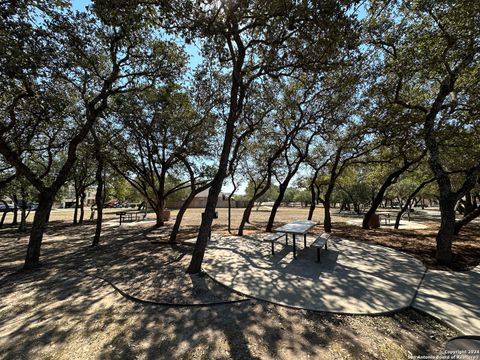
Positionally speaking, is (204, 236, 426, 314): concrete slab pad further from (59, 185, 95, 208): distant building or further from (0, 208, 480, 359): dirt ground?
(59, 185, 95, 208): distant building

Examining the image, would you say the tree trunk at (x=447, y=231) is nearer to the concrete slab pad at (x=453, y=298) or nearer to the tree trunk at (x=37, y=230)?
the concrete slab pad at (x=453, y=298)

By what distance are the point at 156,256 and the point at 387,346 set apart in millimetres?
6420

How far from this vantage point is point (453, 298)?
383cm

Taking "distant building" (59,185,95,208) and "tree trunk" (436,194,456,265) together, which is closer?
"tree trunk" (436,194,456,265)

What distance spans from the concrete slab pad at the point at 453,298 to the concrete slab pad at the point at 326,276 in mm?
193

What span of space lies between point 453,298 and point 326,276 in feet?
6.70

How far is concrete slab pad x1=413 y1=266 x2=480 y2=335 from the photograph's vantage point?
124 inches

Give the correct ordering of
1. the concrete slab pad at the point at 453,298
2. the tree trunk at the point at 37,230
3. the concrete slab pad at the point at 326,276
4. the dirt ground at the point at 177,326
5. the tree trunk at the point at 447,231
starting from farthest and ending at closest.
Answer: the tree trunk at the point at 37,230, the tree trunk at the point at 447,231, the concrete slab pad at the point at 326,276, the concrete slab pad at the point at 453,298, the dirt ground at the point at 177,326

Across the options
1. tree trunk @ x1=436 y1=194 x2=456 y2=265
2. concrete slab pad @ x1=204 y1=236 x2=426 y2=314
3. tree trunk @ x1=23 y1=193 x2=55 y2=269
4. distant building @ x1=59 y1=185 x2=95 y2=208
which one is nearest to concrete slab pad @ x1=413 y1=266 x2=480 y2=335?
concrete slab pad @ x1=204 y1=236 x2=426 y2=314

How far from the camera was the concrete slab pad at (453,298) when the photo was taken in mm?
3140

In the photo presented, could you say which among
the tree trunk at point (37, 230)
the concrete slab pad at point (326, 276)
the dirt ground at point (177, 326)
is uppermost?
the tree trunk at point (37, 230)

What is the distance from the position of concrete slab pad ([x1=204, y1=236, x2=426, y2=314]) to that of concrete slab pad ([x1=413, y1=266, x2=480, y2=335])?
0.63 feet

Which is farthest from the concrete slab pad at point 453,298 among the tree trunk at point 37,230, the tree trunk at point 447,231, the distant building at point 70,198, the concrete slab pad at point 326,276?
the distant building at point 70,198

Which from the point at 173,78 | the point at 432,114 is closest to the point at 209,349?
the point at 432,114
